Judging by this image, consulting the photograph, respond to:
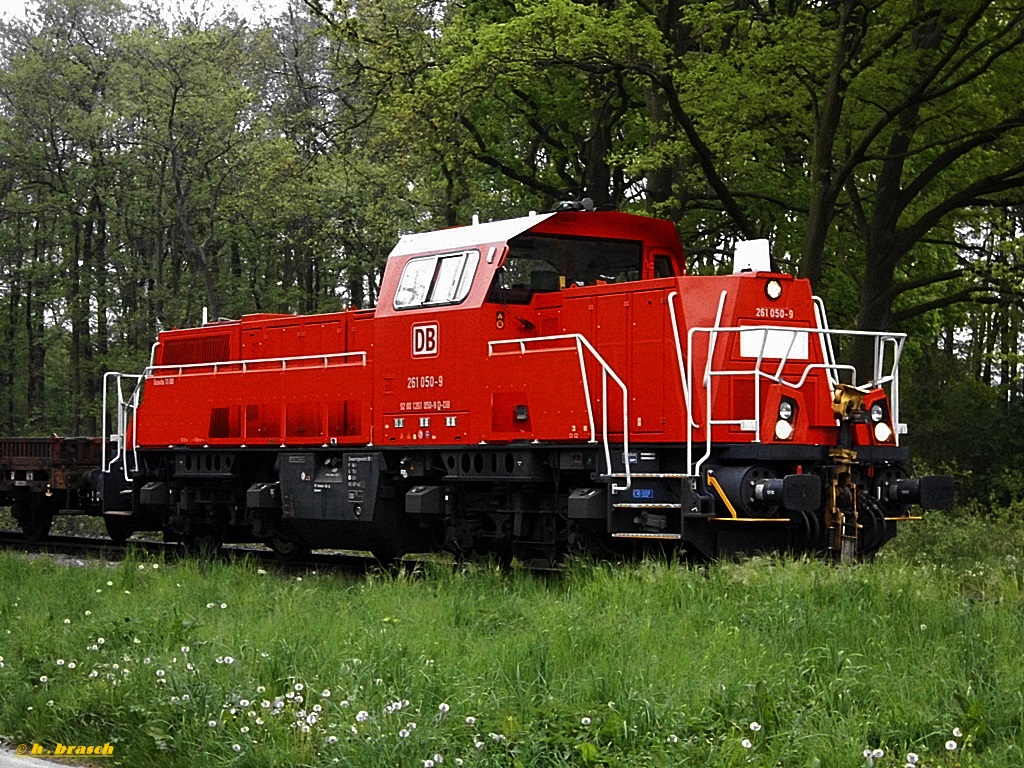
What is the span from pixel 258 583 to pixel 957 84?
1361cm

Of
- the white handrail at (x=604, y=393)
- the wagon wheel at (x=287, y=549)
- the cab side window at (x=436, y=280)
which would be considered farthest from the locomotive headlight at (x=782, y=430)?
the wagon wheel at (x=287, y=549)

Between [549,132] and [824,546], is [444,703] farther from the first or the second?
[549,132]

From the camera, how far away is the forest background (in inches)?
820

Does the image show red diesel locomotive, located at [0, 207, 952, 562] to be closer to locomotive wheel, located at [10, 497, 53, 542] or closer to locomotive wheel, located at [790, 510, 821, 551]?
locomotive wheel, located at [790, 510, 821, 551]

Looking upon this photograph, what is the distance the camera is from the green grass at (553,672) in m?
6.39

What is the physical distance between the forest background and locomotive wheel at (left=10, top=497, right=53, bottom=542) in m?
8.79

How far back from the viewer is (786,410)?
12336 millimetres

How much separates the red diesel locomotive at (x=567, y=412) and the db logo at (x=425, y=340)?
0.02 metres

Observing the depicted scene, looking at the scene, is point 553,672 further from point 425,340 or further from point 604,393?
point 425,340

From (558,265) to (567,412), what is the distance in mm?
1982

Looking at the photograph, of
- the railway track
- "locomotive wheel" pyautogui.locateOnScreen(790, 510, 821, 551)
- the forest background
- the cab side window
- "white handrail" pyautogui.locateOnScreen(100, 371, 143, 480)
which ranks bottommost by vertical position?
the railway track

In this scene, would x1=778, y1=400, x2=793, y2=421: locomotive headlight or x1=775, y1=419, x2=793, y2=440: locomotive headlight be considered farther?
x1=778, y1=400, x2=793, y2=421: locomotive headlight

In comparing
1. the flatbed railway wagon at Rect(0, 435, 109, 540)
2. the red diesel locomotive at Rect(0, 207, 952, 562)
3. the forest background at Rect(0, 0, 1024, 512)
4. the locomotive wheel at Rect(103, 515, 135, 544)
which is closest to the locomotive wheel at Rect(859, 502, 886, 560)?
the red diesel locomotive at Rect(0, 207, 952, 562)

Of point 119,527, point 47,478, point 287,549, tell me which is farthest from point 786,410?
point 47,478
